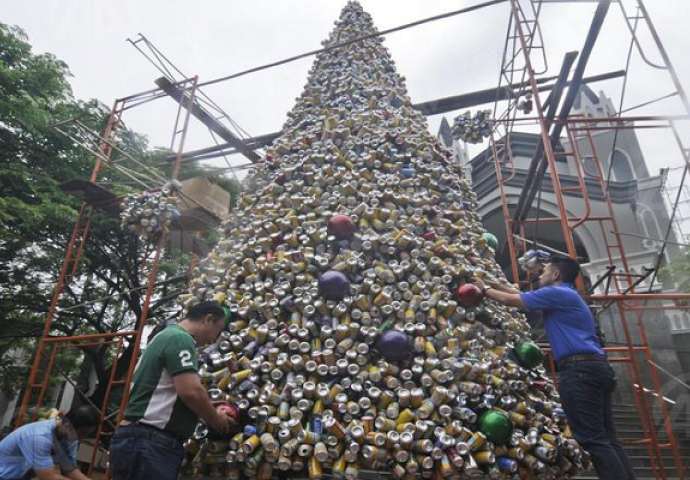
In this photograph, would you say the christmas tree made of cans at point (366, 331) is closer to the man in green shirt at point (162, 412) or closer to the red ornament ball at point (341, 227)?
the red ornament ball at point (341, 227)

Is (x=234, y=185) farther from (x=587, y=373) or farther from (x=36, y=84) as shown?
(x=587, y=373)

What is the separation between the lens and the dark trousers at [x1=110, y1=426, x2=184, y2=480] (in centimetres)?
214

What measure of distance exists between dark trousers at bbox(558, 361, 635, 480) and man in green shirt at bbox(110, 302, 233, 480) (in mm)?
2033

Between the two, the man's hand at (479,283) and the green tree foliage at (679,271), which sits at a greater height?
the green tree foliage at (679,271)

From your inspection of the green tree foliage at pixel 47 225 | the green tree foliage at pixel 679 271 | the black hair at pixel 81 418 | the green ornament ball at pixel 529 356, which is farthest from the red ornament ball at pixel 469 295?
the green tree foliage at pixel 679 271

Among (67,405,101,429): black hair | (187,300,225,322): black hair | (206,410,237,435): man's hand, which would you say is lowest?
(206,410,237,435): man's hand

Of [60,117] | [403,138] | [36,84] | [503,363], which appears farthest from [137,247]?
[503,363]

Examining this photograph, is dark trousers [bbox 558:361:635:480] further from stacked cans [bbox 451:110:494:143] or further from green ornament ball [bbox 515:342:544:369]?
stacked cans [bbox 451:110:494:143]

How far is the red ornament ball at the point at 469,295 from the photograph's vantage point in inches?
121

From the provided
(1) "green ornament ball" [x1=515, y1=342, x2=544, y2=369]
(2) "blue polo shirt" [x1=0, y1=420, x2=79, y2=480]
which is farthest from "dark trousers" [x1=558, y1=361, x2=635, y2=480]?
(2) "blue polo shirt" [x1=0, y1=420, x2=79, y2=480]

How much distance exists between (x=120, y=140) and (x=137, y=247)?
2.97m

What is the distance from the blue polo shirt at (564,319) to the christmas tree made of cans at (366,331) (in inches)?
9.9

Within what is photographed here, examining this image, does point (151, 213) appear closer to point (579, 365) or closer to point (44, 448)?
point (44, 448)

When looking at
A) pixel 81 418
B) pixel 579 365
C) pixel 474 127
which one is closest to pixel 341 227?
pixel 579 365
